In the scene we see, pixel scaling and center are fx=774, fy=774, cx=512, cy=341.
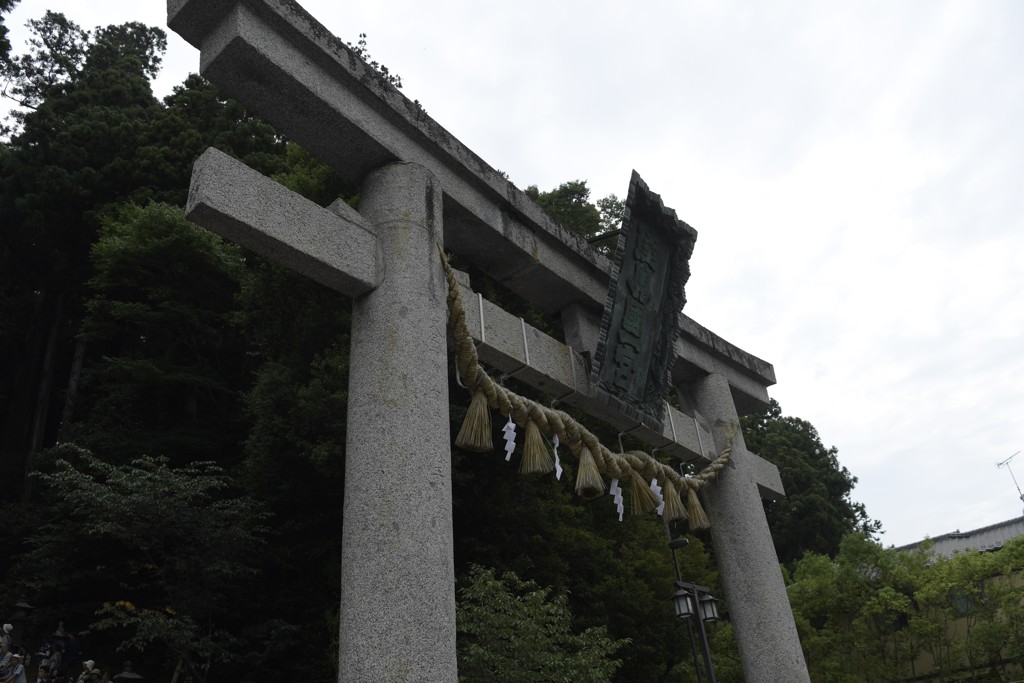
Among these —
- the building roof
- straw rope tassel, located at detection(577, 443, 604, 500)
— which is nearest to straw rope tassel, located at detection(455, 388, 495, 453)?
straw rope tassel, located at detection(577, 443, 604, 500)

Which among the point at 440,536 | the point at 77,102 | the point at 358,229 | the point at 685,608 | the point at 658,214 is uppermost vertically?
the point at 77,102

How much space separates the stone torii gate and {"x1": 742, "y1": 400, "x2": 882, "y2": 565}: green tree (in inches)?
782

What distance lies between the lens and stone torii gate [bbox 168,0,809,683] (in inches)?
118

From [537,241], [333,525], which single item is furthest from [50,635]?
[537,241]

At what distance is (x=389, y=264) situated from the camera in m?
3.68

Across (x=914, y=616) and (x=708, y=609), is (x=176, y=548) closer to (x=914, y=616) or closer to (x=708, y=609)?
(x=708, y=609)

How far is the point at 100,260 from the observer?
1622cm

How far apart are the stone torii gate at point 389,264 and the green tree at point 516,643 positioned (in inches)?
128

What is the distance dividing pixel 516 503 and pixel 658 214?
24.9 feet

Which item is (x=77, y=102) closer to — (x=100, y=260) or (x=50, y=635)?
(x=100, y=260)

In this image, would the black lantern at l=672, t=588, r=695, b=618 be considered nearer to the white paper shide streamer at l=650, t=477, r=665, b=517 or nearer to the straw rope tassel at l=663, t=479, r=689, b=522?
the straw rope tassel at l=663, t=479, r=689, b=522

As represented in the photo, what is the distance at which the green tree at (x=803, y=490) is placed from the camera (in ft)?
77.5

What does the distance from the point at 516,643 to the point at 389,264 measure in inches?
213

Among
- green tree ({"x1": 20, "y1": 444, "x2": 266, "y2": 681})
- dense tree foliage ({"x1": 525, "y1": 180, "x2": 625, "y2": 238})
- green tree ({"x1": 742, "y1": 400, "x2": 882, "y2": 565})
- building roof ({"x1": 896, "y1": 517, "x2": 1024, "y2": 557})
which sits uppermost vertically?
dense tree foliage ({"x1": 525, "y1": 180, "x2": 625, "y2": 238})
